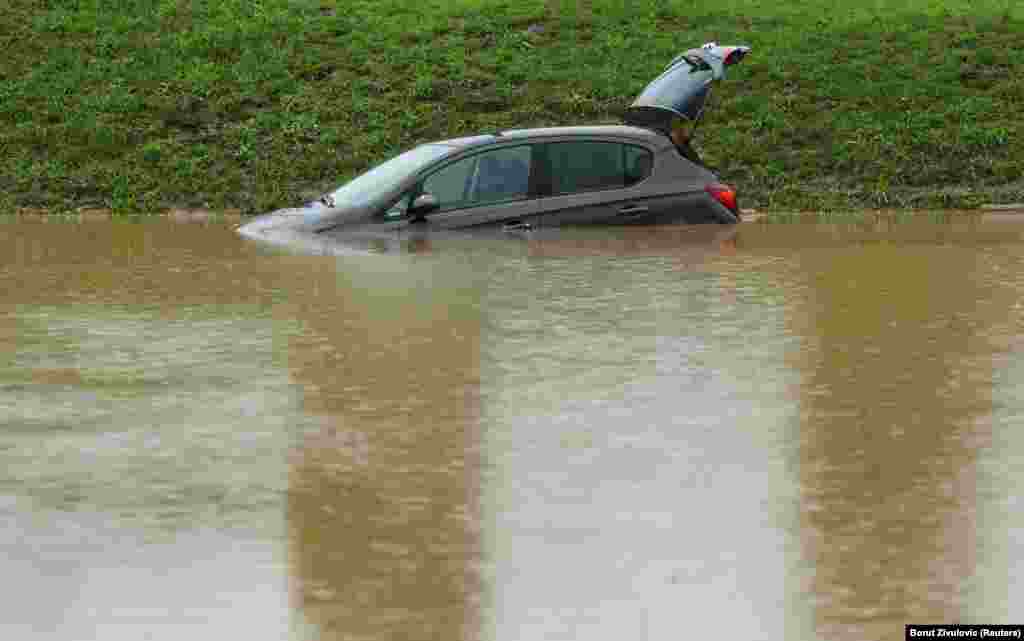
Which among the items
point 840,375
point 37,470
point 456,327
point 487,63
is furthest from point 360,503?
point 487,63

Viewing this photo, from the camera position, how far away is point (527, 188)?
17.5 meters

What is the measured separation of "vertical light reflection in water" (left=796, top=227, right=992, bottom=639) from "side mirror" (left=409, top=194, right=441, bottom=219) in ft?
11.2

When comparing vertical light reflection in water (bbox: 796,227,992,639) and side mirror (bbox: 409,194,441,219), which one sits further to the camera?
side mirror (bbox: 409,194,441,219)

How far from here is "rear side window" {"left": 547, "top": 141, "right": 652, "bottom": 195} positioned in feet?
57.5

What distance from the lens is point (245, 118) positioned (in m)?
26.0

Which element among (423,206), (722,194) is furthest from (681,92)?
(423,206)

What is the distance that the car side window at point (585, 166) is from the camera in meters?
17.5

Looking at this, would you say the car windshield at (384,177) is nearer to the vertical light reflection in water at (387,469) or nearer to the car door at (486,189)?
the car door at (486,189)

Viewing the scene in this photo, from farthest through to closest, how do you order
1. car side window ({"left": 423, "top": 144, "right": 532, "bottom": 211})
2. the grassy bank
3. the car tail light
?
the grassy bank
the car tail light
car side window ({"left": 423, "top": 144, "right": 532, "bottom": 211})

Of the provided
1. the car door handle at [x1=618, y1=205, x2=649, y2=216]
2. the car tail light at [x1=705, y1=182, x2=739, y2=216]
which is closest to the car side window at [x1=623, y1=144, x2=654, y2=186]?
the car door handle at [x1=618, y1=205, x2=649, y2=216]

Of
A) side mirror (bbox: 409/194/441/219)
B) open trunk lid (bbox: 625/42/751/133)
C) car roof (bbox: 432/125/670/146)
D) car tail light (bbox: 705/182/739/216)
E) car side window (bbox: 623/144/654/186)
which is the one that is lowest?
car tail light (bbox: 705/182/739/216)

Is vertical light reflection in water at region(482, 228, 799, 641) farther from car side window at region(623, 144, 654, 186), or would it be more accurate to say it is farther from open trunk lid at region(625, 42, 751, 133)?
open trunk lid at region(625, 42, 751, 133)

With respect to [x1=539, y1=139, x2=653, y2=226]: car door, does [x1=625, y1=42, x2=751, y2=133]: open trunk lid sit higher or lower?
higher

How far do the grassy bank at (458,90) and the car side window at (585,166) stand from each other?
5263 mm
